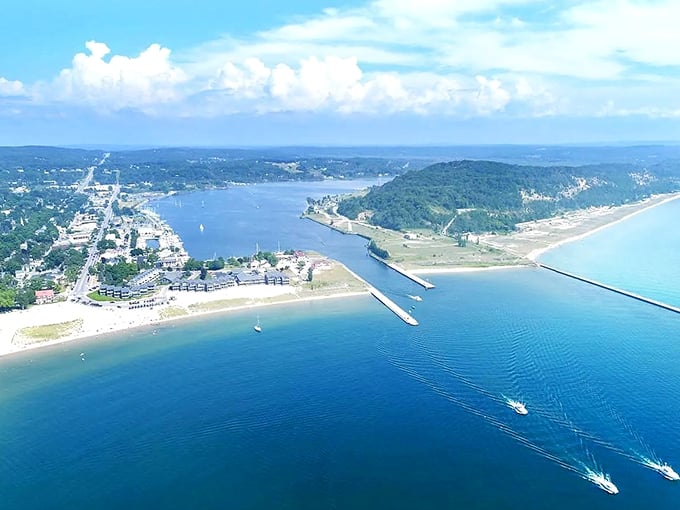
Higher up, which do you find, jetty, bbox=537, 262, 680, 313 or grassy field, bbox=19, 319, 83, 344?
jetty, bbox=537, 262, 680, 313

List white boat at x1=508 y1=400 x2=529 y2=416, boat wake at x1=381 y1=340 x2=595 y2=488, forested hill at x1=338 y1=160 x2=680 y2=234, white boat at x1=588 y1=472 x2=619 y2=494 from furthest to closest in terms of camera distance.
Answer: forested hill at x1=338 y1=160 x2=680 y2=234
white boat at x1=508 y1=400 x2=529 y2=416
boat wake at x1=381 y1=340 x2=595 y2=488
white boat at x1=588 y1=472 x2=619 y2=494

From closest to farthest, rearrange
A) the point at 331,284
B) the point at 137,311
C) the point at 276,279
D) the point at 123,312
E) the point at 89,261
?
the point at 123,312 → the point at 137,311 → the point at 331,284 → the point at 276,279 → the point at 89,261

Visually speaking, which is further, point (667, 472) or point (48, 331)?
point (48, 331)

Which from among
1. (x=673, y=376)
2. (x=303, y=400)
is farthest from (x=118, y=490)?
(x=673, y=376)

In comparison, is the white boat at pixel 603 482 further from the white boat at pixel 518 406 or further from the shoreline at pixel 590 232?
the shoreline at pixel 590 232

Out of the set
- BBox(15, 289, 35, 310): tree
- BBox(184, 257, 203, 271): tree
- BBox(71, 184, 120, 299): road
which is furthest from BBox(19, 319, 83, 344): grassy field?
BBox(184, 257, 203, 271): tree

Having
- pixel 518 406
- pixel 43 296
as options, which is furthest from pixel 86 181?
pixel 518 406

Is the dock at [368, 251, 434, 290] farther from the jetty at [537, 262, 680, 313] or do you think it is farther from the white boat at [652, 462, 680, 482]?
the white boat at [652, 462, 680, 482]

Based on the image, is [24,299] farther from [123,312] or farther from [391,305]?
[391,305]
